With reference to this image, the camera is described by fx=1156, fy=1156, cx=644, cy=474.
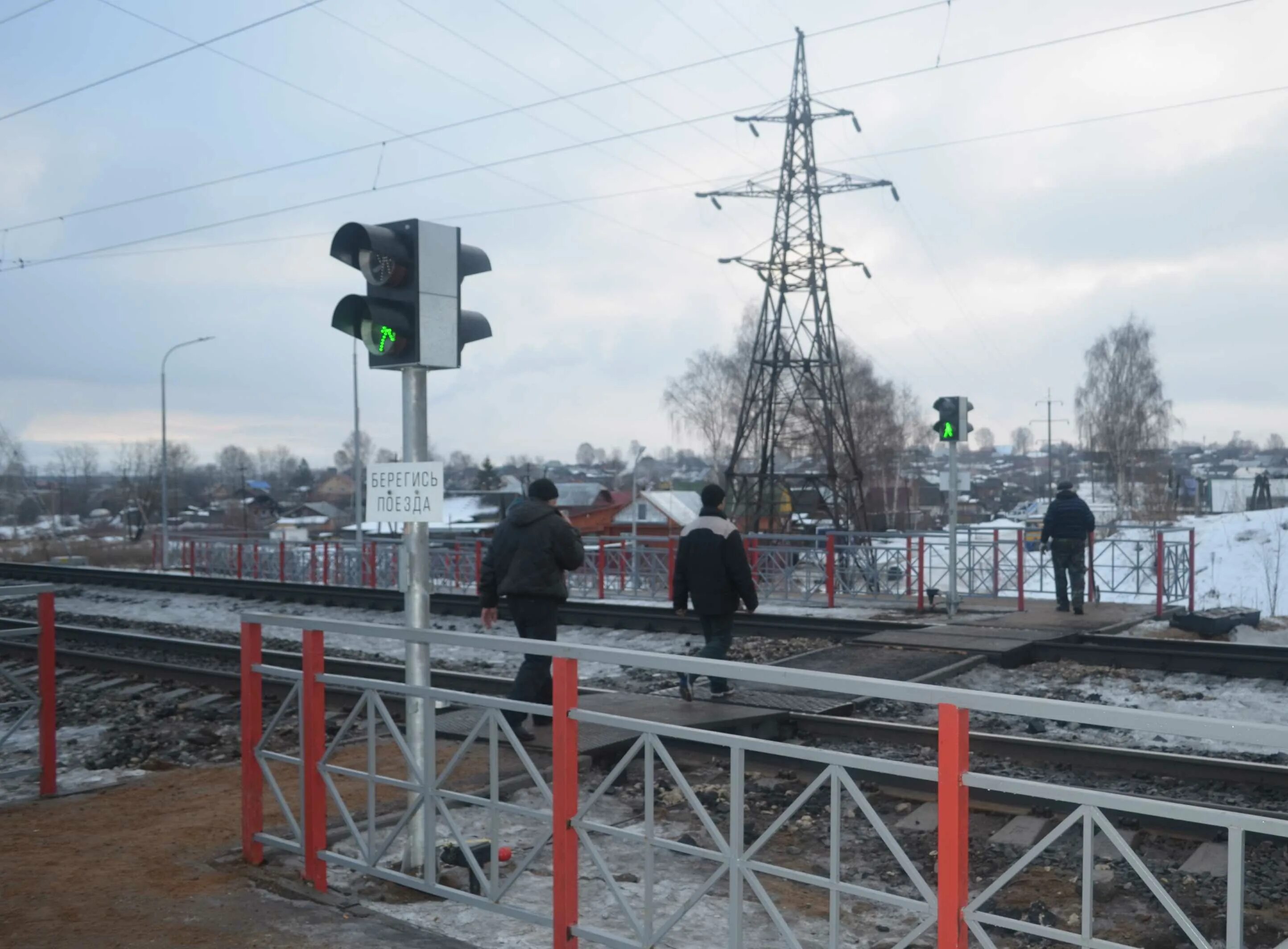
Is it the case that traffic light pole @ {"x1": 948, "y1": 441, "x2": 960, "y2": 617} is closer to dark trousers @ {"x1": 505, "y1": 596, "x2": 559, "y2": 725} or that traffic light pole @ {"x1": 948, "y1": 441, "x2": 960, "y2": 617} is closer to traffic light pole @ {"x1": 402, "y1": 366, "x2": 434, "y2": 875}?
dark trousers @ {"x1": 505, "y1": 596, "x2": 559, "y2": 725}

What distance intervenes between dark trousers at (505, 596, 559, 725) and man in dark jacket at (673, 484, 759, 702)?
146cm

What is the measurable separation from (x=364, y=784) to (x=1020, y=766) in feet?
14.4

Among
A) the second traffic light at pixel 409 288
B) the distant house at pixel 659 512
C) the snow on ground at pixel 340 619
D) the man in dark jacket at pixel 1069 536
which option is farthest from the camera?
the distant house at pixel 659 512

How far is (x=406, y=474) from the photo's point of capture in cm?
548

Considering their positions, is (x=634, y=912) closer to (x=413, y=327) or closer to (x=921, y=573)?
(x=413, y=327)

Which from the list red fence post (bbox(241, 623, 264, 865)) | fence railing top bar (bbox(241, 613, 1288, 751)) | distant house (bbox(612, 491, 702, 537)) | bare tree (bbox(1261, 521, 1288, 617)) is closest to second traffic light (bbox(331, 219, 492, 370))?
fence railing top bar (bbox(241, 613, 1288, 751))

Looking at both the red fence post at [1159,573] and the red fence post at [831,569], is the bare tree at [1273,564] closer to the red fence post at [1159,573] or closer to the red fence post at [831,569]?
the red fence post at [1159,573]

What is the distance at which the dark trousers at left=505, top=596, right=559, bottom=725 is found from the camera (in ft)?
27.0

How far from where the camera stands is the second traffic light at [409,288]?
5449mm

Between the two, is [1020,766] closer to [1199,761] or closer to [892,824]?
[1199,761]

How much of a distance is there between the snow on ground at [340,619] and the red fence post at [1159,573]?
688 cm

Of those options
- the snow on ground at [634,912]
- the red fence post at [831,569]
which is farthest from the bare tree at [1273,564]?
the snow on ground at [634,912]

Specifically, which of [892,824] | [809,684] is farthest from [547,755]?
[809,684]

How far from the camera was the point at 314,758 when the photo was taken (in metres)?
5.49
